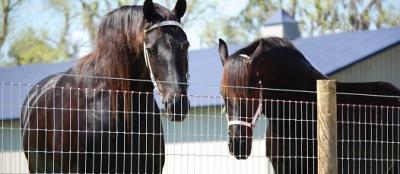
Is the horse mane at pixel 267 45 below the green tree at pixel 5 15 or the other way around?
below

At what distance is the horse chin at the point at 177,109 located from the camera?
6.80 meters

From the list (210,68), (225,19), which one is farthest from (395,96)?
(225,19)

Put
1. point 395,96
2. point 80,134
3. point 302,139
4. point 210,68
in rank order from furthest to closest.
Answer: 1. point 210,68
2. point 395,96
3. point 302,139
4. point 80,134

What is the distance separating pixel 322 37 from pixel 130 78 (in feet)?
39.6

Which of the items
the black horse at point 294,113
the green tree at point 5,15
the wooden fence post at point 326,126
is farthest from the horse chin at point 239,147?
the green tree at point 5,15

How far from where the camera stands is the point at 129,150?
23.3ft

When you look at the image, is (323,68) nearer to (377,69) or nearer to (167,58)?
(377,69)

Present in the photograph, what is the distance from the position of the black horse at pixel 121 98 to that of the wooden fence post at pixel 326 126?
4.17 ft

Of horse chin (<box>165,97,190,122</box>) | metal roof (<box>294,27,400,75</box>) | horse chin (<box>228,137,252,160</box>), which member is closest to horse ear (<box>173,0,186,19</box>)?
horse chin (<box>165,97,190,122</box>)

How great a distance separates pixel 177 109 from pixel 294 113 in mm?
2000

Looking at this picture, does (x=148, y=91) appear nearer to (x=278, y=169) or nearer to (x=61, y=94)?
(x=61, y=94)

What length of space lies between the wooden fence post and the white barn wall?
25.3ft

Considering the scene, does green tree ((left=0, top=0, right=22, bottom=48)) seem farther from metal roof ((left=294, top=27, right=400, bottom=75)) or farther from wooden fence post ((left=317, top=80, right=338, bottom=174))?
wooden fence post ((left=317, top=80, right=338, bottom=174))

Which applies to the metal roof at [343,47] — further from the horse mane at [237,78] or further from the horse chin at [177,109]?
the horse chin at [177,109]
